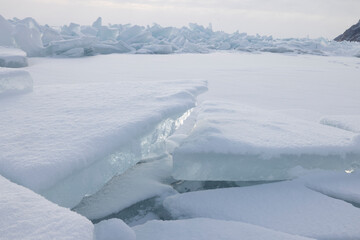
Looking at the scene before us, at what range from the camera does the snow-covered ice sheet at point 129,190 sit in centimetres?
116

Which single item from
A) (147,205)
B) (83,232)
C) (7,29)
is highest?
(7,29)

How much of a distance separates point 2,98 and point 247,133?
1.46m

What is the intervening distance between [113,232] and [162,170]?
0.69 metres

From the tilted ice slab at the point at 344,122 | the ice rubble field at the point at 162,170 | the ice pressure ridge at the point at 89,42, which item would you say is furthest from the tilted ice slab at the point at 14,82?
the ice pressure ridge at the point at 89,42

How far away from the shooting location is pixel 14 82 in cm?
190

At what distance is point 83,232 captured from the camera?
69cm

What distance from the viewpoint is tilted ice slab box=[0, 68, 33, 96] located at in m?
1.85

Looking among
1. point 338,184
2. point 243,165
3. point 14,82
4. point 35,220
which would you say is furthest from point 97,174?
point 14,82

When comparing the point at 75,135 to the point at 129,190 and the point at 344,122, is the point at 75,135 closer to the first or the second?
the point at 129,190

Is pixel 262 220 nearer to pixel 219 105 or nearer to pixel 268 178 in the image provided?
pixel 268 178

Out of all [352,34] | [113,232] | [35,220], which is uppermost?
[352,34]

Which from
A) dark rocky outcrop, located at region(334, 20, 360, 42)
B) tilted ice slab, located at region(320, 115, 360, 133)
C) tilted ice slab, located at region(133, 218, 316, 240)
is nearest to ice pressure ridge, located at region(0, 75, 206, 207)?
tilted ice slab, located at region(133, 218, 316, 240)

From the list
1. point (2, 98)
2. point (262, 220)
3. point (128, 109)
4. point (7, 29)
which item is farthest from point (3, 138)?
point (7, 29)

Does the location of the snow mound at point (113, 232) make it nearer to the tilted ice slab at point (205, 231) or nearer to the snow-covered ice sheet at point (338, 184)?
the tilted ice slab at point (205, 231)
